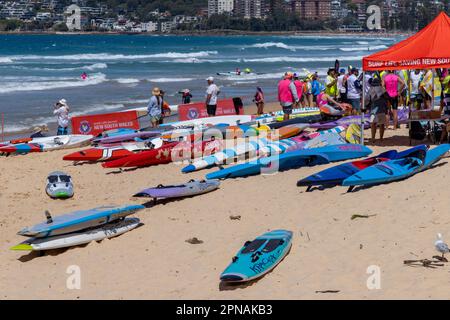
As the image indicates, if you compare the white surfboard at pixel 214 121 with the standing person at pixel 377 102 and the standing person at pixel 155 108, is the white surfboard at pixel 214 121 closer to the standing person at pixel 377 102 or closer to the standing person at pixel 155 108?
the standing person at pixel 155 108

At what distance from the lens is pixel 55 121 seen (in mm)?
21438

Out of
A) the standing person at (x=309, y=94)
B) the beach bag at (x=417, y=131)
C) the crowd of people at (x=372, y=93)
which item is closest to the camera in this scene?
the crowd of people at (x=372, y=93)

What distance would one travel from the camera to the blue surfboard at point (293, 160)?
12.0 metres

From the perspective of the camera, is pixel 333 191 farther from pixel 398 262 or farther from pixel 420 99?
pixel 420 99

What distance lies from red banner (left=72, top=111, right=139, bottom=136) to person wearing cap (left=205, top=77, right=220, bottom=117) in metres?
1.85

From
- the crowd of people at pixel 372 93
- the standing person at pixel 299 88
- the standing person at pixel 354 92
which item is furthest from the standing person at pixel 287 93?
the standing person at pixel 354 92

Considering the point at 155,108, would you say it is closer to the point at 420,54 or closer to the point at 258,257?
the point at 420,54

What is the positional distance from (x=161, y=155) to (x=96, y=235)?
14.8ft

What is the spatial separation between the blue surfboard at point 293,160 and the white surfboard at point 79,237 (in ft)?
8.38

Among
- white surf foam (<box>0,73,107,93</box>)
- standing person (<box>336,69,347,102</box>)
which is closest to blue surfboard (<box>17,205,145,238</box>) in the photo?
standing person (<box>336,69,347,102</box>)

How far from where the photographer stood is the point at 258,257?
299 inches

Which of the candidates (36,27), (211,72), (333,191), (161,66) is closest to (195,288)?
(333,191)

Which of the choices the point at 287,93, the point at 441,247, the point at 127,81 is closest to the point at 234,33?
the point at 127,81

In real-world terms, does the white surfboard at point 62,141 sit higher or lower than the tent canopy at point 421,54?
lower
